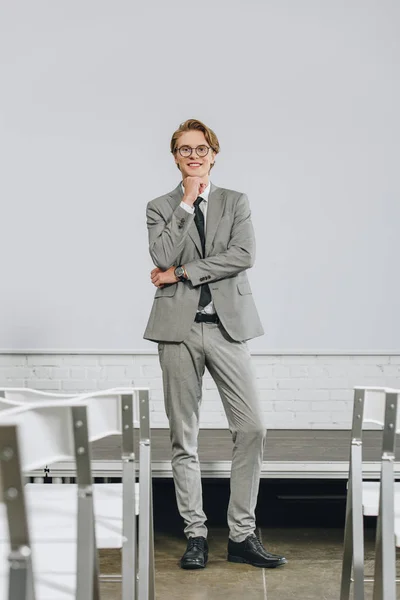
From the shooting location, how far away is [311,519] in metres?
3.89

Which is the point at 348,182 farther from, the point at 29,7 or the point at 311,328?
the point at 29,7

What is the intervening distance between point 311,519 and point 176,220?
1571mm

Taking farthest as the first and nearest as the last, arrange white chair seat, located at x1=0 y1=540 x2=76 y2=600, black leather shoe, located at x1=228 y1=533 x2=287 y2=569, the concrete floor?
black leather shoe, located at x1=228 y1=533 x2=287 y2=569
the concrete floor
white chair seat, located at x1=0 y1=540 x2=76 y2=600

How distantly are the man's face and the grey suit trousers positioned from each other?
54 centimetres

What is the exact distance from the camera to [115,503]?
2.21 m

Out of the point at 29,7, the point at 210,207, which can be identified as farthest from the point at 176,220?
the point at 29,7

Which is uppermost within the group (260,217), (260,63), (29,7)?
(29,7)

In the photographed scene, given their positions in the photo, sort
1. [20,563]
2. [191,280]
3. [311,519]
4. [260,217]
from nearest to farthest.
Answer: [20,563], [191,280], [311,519], [260,217]

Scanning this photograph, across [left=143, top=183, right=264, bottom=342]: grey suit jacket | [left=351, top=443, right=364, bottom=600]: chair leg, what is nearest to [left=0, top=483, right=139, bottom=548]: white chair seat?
[left=351, top=443, right=364, bottom=600]: chair leg

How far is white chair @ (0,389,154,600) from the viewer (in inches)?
72.9

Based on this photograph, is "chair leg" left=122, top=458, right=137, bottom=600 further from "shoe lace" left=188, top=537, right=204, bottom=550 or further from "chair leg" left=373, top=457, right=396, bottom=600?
"shoe lace" left=188, top=537, right=204, bottom=550

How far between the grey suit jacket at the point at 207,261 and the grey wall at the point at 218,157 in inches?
57.0

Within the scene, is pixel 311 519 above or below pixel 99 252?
below

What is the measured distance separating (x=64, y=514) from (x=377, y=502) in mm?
801
